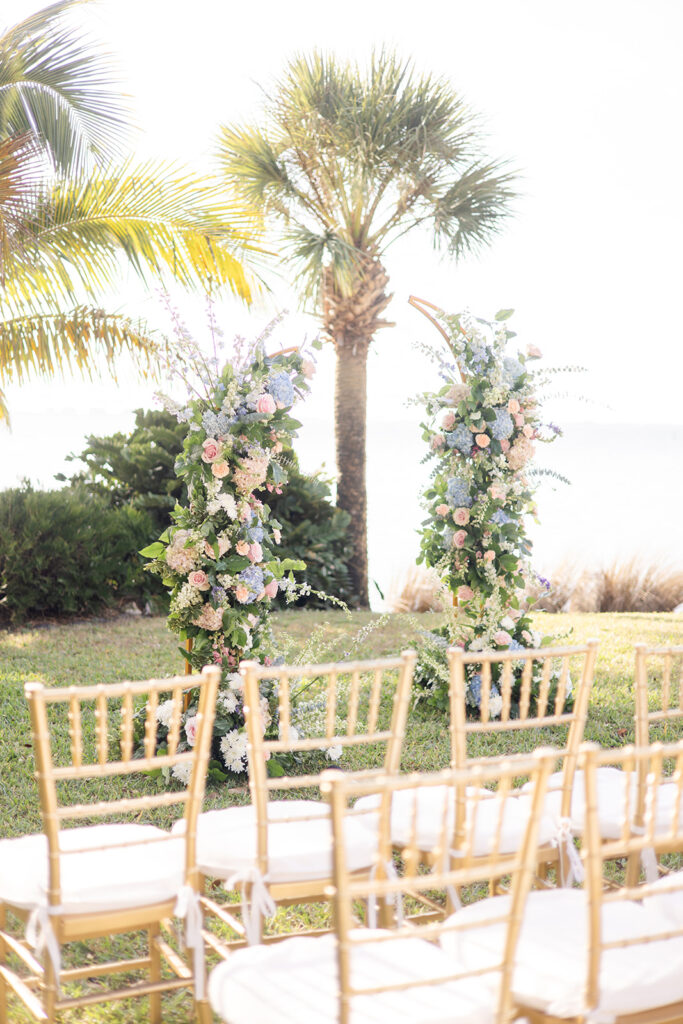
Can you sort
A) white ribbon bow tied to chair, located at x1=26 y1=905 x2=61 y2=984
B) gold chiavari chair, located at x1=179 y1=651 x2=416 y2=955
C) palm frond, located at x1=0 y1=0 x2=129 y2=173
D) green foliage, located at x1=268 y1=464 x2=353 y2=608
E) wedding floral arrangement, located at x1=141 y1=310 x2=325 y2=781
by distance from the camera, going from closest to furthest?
white ribbon bow tied to chair, located at x1=26 y1=905 x2=61 y2=984, gold chiavari chair, located at x1=179 y1=651 x2=416 y2=955, wedding floral arrangement, located at x1=141 y1=310 x2=325 y2=781, palm frond, located at x1=0 y1=0 x2=129 y2=173, green foliage, located at x1=268 y1=464 x2=353 y2=608

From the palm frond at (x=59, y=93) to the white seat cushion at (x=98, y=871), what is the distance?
265 inches

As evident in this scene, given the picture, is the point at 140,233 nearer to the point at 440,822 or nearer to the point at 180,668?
the point at 180,668

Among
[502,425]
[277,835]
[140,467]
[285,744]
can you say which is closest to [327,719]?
[285,744]

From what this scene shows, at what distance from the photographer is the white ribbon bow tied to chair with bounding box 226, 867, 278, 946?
219 centimetres

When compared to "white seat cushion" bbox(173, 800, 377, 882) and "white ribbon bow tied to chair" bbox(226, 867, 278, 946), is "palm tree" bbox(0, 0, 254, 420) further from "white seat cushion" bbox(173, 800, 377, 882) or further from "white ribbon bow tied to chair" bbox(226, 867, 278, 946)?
"white ribbon bow tied to chair" bbox(226, 867, 278, 946)

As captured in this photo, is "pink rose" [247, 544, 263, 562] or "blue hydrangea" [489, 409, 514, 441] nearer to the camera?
"pink rose" [247, 544, 263, 562]

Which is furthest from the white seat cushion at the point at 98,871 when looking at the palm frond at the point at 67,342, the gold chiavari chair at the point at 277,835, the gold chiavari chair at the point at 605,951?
the palm frond at the point at 67,342

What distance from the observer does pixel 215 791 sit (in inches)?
173

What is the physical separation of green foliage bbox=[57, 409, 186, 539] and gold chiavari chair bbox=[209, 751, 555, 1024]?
7.34 meters

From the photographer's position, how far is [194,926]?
2.16m

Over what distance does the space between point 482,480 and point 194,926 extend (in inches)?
151

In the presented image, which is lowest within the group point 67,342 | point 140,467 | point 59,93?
point 140,467

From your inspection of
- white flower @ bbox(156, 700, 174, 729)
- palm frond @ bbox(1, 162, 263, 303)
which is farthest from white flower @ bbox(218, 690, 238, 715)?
palm frond @ bbox(1, 162, 263, 303)

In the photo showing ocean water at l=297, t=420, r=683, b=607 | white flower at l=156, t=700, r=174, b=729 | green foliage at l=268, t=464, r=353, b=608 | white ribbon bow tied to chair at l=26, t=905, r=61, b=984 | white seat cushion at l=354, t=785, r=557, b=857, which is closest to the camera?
white ribbon bow tied to chair at l=26, t=905, r=61, b=984
